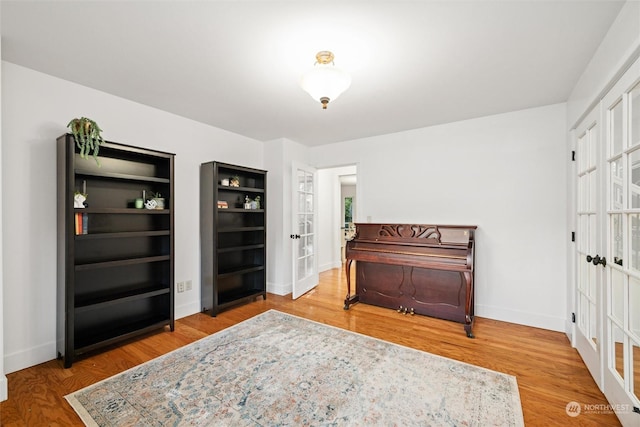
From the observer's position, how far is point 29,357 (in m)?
2.20

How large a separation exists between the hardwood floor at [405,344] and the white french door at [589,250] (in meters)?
0.20

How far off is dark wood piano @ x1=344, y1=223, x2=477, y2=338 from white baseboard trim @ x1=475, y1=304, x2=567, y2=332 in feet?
1.19

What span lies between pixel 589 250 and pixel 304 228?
3.24 metres

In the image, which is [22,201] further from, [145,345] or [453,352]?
[453,352]

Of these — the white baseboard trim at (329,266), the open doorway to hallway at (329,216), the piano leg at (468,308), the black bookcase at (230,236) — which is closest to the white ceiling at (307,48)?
the black bookcase at (230,236)

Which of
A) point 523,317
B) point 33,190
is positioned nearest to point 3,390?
point 33,190

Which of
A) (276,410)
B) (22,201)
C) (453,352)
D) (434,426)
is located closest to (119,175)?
(22,201)

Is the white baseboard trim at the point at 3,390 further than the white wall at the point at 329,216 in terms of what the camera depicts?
No

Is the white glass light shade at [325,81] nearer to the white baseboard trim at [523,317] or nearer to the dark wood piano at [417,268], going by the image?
the dark wood piano at [417,268]

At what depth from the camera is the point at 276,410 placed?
5.61 feet

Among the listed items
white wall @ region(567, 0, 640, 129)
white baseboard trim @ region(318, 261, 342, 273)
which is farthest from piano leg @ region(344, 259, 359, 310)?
white wall @ region(567, 0, 640, 129)

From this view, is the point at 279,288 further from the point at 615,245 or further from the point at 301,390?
the point at 615,245

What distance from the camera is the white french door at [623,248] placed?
1.46 metres

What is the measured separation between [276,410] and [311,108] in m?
2.73
